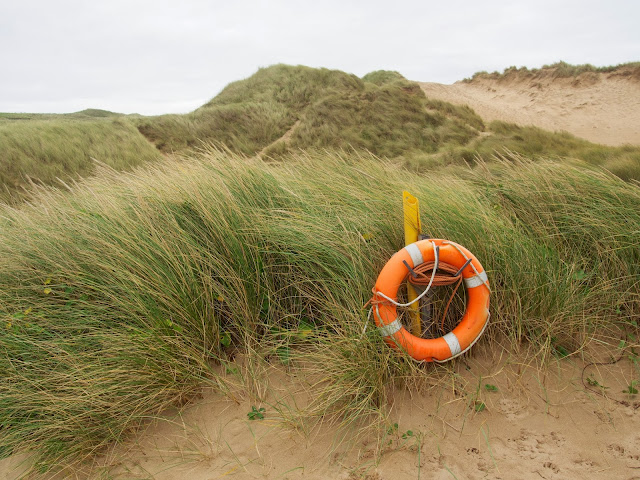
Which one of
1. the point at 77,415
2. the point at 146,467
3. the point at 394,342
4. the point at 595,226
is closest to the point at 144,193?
the point at 77,415

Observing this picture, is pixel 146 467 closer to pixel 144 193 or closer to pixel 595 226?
pixel 144 193

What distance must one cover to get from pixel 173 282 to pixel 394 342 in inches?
58.0

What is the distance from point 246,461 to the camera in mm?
2125

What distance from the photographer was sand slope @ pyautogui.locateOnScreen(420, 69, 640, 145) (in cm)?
1603

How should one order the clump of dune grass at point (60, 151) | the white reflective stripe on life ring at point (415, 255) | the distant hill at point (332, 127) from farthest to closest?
the distant hill at point (332, 127)
the clump of dune grass at point (60, 151)
the white reflective stripe on life ring at point (415, 255)

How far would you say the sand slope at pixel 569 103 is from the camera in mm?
16031

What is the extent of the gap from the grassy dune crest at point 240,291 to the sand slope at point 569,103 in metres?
14.6

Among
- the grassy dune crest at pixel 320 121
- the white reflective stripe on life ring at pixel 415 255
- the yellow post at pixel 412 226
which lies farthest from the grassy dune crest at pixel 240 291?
the grassy dune crest at pixel 320 121

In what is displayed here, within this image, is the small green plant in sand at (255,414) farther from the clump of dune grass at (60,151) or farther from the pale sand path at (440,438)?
the clump of dune grass at (60,151)

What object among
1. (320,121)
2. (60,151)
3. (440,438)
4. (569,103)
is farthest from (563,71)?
(440,438)

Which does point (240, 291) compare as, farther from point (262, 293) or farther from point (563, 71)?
point (563, 71)

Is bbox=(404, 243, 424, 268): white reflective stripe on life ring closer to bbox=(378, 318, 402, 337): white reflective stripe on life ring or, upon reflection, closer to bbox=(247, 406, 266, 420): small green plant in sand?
bbox=(378, 318, 402, 337): white reflective stripe on life ring

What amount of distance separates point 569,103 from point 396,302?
67.4 ft

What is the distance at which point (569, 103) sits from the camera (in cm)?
1852
